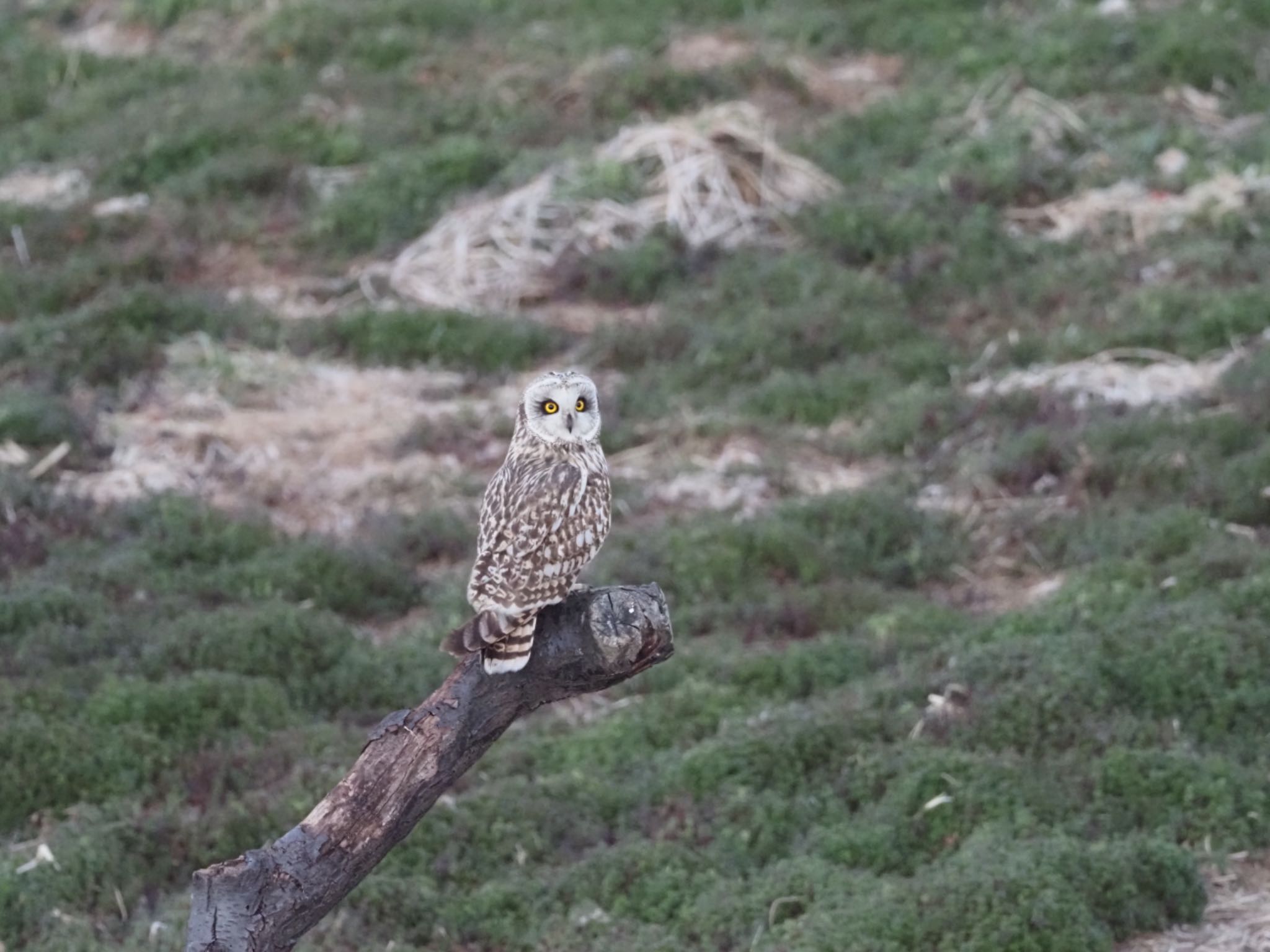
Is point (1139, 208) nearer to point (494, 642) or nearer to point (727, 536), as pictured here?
point (727, 536)

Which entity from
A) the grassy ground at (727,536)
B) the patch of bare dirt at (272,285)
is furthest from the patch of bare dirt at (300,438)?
→ the patch of bare dirt at (272,285)

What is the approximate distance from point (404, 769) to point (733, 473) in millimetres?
6201

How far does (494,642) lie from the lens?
5.62m

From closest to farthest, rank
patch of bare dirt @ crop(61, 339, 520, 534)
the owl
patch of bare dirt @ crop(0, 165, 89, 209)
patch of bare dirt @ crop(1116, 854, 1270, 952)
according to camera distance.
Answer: the owl → patch of bare dirt @ crop(1116, 854, 1270, 952) → patch of bare dirt @ crop(61, 339, 520, 534) → patch of bare dirt @ crop(0, 165, 89, 209)

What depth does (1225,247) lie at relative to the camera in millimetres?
13047

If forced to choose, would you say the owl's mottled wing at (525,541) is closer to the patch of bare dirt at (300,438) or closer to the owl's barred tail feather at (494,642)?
the owl's barred tail feather at (494,642)

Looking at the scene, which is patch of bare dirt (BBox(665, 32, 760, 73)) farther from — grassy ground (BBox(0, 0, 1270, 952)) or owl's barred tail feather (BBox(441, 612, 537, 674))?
owl's barred tail feather (BBox(441, 612, 537, 674))

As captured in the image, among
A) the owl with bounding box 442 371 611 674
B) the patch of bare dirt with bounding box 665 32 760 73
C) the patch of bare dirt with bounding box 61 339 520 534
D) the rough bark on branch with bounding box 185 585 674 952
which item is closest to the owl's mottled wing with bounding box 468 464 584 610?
the owl with bounding box 442 371 611 674

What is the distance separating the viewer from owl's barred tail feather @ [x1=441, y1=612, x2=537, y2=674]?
220 inches

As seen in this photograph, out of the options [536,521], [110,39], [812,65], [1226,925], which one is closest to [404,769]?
[536,521]

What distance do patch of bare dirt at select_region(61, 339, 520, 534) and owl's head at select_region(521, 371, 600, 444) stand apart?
4.91 metres

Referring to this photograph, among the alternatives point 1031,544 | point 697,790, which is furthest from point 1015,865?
point 1031,544

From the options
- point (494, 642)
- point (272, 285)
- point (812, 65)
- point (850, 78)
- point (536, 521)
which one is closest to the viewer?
point (494, 642)

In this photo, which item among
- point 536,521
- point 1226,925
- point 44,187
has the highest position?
point 536,521
